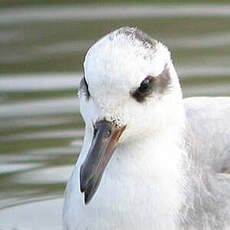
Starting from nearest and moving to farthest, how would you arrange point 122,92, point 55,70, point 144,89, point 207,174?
point 122,92 → point 144,89 → point 207,174 → point 55,70

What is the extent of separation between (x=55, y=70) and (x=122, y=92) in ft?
13.8

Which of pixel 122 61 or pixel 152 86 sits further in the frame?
pixel 152 86

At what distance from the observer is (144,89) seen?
7656 mm

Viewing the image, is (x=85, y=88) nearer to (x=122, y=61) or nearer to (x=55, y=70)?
(x=122, y=61)

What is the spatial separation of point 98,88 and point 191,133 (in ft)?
3.58

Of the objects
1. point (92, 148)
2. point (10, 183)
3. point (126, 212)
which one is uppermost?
point (92, 148)

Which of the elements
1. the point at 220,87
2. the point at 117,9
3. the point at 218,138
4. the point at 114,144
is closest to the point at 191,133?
the point at 218,138

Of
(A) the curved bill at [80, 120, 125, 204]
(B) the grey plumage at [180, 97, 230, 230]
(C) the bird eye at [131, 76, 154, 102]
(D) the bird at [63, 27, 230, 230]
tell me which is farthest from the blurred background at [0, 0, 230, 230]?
(C) the bird eye at [131, 76, 154, 102]

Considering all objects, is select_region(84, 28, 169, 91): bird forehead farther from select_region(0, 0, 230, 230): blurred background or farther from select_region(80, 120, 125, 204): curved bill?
select_region(0, 0, 230, 230): blurred background

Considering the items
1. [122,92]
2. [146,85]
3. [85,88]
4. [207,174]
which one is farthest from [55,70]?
[122,92]

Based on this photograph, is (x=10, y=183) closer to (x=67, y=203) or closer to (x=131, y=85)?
(x=67, y=203)

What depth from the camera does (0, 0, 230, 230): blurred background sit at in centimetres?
991

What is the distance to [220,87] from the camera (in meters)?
11.3

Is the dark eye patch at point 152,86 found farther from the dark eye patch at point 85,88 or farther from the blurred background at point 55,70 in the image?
the blurred background at point 55,70
